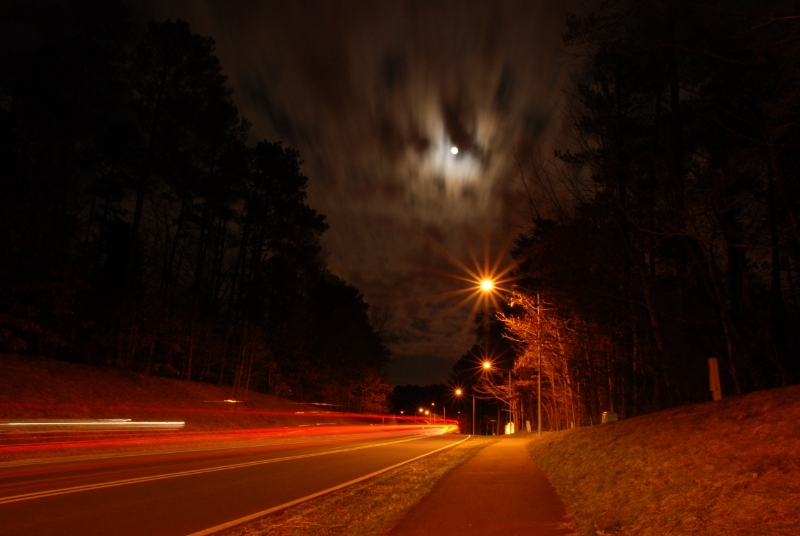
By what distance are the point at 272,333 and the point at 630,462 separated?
46.1 m

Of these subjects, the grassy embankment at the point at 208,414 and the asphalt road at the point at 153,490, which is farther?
the grassy embankment at the point at 208,414

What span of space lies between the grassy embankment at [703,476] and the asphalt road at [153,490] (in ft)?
18.2

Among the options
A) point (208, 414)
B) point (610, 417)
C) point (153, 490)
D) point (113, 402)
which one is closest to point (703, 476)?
point (153, 490)

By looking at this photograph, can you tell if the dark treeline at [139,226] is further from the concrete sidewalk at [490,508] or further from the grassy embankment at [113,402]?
the concrete sidewalk at [490,508]

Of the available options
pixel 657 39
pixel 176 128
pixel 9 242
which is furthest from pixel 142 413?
pixel 657 39

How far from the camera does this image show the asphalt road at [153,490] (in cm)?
803

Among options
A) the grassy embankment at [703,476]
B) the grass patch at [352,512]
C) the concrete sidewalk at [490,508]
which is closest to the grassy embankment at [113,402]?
the grass patch at [352,512]

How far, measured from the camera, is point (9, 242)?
70.8 ft

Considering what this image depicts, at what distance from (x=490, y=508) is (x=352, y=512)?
2.22m

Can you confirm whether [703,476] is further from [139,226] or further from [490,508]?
[139,226]

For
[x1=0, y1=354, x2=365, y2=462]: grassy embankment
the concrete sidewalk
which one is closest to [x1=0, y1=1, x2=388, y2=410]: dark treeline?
[x1=0, y1=354, x2=365, y2=462]: grassy embankment

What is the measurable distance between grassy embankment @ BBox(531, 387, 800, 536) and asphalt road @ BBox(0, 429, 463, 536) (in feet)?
18.2

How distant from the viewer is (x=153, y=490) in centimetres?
1079

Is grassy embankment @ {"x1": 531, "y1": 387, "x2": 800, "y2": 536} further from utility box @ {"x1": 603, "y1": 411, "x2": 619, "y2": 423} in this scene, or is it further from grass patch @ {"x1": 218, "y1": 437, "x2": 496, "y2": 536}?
utility box @ {"x1": 603, "y1": 411, "x2": 619, "y2": 423}
